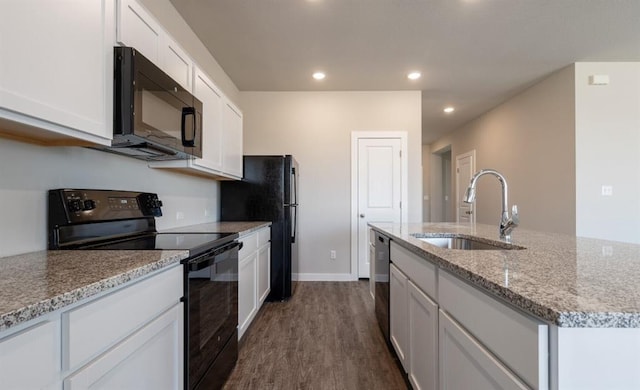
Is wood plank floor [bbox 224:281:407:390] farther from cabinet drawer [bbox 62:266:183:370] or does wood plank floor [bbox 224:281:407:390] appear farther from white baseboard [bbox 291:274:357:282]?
cabinet drawer [bbox 62:266:183:370]

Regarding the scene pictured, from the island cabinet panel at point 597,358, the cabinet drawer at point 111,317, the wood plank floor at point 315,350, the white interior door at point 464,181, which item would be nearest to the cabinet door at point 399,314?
the wood plank floor at point 315,350

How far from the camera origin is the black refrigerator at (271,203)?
3.34 m

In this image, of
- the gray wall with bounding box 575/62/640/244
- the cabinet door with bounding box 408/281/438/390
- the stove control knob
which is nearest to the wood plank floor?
the cabinet door with bounding box 408/281/438/390

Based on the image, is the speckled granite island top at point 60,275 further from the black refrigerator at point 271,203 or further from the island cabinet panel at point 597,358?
the black refrigerator at point 271,203

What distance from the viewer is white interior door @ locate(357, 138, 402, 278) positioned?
14.2ft

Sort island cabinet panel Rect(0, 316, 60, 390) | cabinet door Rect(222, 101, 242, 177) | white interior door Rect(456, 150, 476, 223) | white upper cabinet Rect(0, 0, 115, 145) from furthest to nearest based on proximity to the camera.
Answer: white interior door Rect(456, 150, 476, 223) → cabinet door Rect(222, 101, 242, 177) → white upper cabinet Rect(0, 0, 115, 145) → island cabinet panel Rect(0, 316, 60, 390)

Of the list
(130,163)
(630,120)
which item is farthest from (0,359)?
(630,120)

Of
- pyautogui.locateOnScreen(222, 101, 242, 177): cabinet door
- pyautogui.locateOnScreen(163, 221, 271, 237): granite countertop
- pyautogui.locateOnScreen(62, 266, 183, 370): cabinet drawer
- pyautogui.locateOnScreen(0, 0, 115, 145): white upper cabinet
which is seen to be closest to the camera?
pyautogui.locateOnScreen(62, 266, 183, 370): cabinet drawer

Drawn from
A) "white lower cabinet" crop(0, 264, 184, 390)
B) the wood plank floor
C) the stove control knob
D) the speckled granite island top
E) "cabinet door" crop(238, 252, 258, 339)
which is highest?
the stove control knob

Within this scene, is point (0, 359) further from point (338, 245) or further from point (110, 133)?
point (338, 245)

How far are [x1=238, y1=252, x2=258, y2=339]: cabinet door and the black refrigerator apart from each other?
0.65 meters

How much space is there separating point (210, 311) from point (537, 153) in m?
4.32

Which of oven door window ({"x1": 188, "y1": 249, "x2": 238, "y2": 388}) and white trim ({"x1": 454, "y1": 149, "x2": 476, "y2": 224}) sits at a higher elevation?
white trim ({"x1": 454, "y1": 149, "x2": 476, "y2": 224})

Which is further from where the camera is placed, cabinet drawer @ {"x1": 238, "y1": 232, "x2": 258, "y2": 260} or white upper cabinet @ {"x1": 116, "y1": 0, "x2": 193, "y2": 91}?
cabinet drawer @ {"x1": 238, "y1": 232, "x2": 258, "y2": 260}
